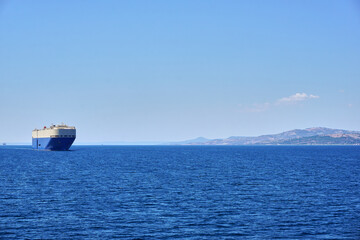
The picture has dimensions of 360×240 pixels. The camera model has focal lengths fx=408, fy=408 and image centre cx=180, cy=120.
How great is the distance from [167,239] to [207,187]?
32.8m

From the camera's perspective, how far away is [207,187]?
68.1 metres

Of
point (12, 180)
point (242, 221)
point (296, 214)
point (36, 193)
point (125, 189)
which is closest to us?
point (242, 221)

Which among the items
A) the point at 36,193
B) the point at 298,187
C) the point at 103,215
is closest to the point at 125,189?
the point at 36,193

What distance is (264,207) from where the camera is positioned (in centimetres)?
4959

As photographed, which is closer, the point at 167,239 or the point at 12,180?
the point at 167,239

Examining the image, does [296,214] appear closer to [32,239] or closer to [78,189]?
[32,239]

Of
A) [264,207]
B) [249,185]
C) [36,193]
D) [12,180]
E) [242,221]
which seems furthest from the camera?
[12,180]

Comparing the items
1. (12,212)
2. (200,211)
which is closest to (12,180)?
(12,212)

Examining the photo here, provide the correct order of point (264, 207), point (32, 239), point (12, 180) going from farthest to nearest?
point (12, 180) → point (264, 207) → point (32, 239)

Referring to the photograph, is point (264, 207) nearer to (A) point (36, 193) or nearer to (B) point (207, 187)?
(B) point (207, 187)

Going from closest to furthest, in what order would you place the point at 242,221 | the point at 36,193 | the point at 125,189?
the point at 242,221
the point at 36,193
the point at 125,189

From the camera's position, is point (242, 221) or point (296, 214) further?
point (296, 214)

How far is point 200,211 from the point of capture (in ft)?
154

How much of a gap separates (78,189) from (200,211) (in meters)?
26.2
